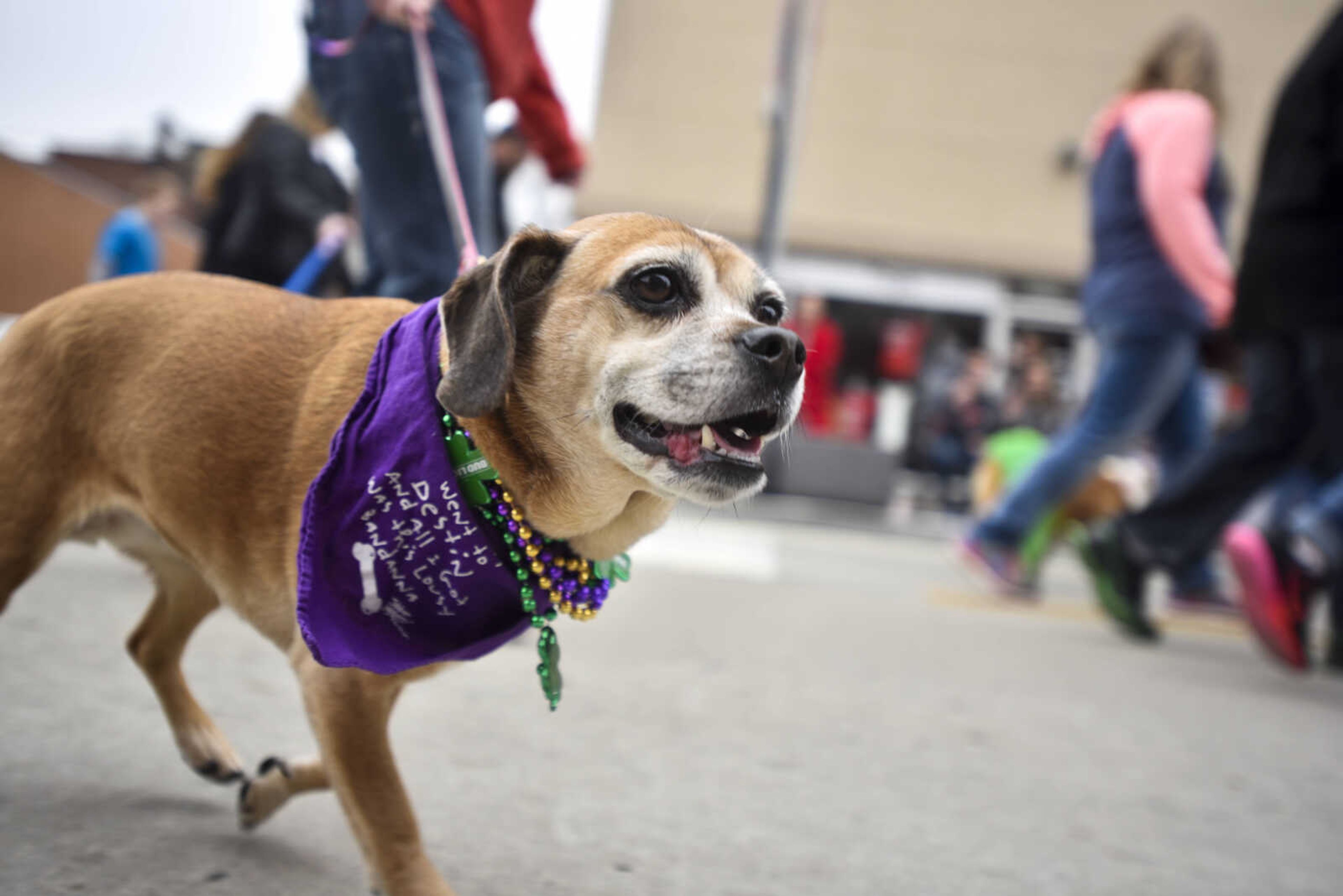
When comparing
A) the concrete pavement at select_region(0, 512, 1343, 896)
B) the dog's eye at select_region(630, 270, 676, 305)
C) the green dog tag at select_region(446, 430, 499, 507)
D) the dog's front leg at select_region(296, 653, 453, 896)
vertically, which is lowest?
the concrete pavement at select_region(0, 512, 1343, 896)

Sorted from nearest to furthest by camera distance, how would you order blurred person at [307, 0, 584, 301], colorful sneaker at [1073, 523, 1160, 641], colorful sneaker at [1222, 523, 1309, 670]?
1. blurred person at [307, 0, 584, 301]
2. colorful sneaker at [1222, 523, 1309, 670]
3. colorful sneaker at [1073, 523, 1160, 641]

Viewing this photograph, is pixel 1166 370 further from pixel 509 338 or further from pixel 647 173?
pixel 647 173

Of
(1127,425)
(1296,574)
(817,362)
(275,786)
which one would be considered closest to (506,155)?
(1127,425)

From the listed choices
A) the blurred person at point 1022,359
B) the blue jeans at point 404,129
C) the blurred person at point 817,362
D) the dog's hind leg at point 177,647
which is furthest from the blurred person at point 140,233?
the blurred person at point 1022,359

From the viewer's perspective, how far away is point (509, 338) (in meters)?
1.54

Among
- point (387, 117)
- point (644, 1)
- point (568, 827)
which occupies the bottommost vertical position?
point (568, 827)

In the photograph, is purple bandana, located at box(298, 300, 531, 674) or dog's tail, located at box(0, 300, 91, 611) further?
dog's tail, located at box(0, 300, 91, 611)

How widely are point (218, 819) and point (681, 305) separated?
1321mm

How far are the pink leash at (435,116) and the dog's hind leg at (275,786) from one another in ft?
3.59

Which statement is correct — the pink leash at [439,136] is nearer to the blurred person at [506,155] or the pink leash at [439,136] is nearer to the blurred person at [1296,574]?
the blurred person at [506,155]

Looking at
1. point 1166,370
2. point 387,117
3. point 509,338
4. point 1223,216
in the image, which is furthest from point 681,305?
point 1223,216

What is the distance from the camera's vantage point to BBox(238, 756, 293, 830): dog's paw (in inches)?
73.7

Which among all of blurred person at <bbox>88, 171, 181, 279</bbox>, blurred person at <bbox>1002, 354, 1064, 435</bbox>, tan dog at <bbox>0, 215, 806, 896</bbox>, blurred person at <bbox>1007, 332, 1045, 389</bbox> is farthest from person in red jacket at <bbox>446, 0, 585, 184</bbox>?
blurred person at <bbox>1007, 332, 1045, 389</bbox>

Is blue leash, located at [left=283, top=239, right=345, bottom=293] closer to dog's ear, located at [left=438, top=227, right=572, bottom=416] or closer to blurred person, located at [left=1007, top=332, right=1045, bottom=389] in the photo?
dog's ear, located at [left=438, top=227, right=572, bottom=416]
